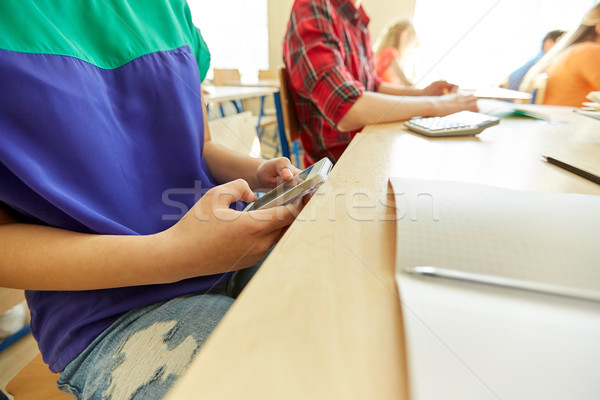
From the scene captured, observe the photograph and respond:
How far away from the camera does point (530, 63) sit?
1.67 metres

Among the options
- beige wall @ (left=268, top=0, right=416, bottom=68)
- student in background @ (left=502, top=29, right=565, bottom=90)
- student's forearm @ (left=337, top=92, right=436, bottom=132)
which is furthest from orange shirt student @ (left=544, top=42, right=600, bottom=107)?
beige wall @ (left=268, top=0, right=416, bottom=68)

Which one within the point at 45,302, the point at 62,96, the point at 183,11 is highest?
the point at 183,11

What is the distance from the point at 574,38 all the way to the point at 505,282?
1734 mm

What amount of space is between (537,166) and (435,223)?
0.34m

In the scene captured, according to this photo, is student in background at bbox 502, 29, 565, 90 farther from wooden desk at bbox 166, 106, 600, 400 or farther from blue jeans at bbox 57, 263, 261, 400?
blue jeans at bbox 57, 263, 261, 400

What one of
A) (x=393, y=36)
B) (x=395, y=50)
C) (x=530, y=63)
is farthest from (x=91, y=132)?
(x=393, y=36)

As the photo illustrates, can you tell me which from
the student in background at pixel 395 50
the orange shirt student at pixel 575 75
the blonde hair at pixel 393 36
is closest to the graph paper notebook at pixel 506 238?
the orange shirt student at pixel 575 75

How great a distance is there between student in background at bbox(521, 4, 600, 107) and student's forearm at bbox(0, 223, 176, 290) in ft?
5.33

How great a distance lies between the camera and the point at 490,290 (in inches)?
7.1

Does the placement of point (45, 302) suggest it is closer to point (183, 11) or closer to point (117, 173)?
point (117, 173)

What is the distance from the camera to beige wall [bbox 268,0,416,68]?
3391 mm

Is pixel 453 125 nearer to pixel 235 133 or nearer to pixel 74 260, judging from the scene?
pixel 74 260

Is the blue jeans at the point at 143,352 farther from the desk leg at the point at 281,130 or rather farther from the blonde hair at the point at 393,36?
the blonde hair at the point at 393,36

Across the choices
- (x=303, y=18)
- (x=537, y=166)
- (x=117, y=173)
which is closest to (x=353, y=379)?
(x=117, y=173)
